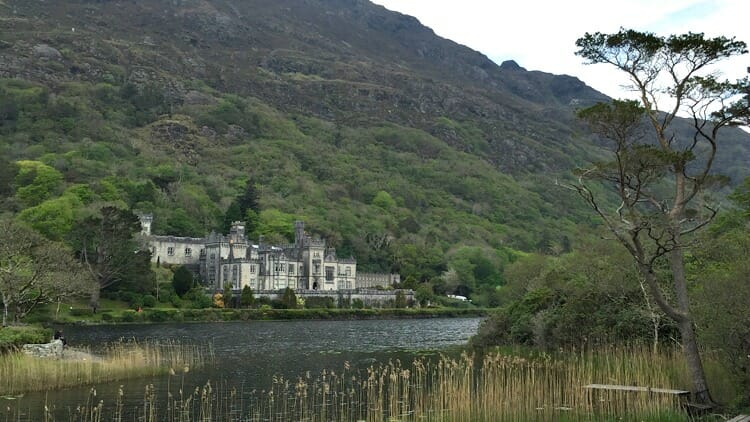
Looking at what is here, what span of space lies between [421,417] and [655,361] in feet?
30.2

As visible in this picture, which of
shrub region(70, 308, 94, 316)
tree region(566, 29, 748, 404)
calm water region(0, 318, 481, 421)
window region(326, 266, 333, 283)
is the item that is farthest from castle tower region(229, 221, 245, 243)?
tree region(566, 29, 748, 404)

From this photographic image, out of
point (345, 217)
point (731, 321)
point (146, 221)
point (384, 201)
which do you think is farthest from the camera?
point (384, 201)

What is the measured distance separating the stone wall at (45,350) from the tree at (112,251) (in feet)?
146

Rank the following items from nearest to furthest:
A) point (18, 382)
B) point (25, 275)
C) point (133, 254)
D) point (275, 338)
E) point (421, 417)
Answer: point (421, 417)
point (18, 382)
point (25, 275)
point (275, 338)
point (133, 254)

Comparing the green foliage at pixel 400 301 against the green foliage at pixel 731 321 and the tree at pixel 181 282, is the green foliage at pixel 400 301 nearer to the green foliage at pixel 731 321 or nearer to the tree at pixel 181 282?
the tree at pixel 181 282

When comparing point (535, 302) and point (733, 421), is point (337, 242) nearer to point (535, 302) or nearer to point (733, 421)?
point (535, 302)

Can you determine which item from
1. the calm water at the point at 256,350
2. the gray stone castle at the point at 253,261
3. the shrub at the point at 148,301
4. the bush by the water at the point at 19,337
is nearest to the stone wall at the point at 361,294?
the gray stone castle at the point at 253,261

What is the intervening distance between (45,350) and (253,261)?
7029 centimetres

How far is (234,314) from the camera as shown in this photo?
79562 mm

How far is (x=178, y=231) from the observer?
113 metres

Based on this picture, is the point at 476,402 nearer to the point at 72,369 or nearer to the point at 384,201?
the point at 72,369

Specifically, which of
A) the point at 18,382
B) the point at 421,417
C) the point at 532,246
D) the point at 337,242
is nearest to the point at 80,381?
the point at 18,382

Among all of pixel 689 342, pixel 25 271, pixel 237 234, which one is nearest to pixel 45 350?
pixel 25 271

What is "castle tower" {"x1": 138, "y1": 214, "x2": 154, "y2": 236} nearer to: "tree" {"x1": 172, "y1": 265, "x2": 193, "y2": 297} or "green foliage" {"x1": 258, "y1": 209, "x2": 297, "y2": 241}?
"tree" {"x1": 172, "y1": 265, "x2": 193, "y2": 297}
